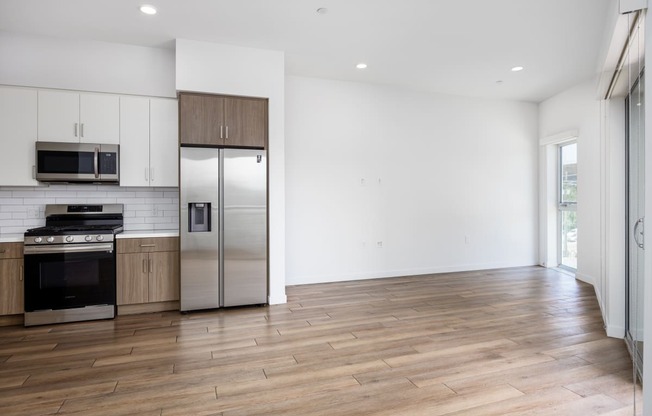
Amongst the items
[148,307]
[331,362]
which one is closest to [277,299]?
[148,307]

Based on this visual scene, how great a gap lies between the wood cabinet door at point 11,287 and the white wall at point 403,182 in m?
2.99

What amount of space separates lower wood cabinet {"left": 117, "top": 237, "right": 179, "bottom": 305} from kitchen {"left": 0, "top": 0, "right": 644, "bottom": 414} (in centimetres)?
45

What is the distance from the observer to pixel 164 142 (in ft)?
14.2

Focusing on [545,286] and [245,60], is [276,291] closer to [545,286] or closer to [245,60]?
[245,60]

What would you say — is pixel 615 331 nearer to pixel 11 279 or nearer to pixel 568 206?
pixel 568 206

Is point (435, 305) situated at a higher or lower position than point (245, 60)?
lower

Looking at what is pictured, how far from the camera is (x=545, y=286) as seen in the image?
523cm

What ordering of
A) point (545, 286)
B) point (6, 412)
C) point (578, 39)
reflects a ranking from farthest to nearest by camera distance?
point (545, 286) → point (578, 39) → point (6, 412)

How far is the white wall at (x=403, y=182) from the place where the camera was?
545 centimetres

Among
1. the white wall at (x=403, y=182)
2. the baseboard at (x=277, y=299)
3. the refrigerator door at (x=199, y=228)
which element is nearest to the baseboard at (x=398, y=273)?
the white wall at (x=403, y=182)

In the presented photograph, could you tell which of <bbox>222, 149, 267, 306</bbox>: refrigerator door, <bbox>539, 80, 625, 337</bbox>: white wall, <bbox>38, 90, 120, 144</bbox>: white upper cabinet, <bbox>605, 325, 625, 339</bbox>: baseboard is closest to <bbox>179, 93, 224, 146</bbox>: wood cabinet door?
<bbox>222, 149, 267, 306</bbox>: refrigerator door

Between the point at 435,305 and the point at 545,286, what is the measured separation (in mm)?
1985

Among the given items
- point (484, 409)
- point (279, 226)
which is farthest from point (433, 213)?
point (484, 409)

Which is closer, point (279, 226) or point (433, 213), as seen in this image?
point (279, 226)
